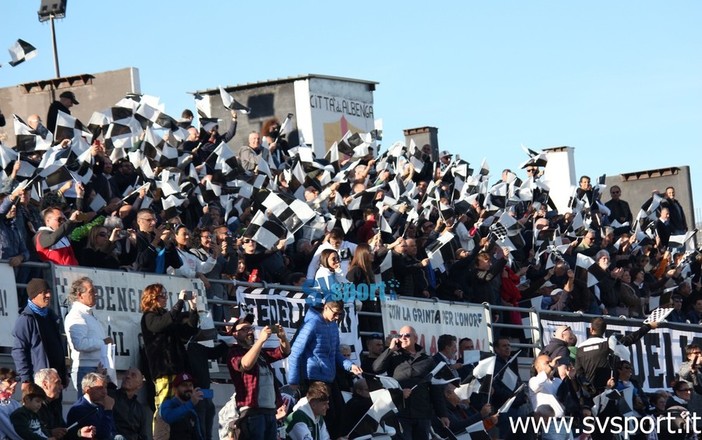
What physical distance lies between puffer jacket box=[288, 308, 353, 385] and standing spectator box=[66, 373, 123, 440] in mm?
2703

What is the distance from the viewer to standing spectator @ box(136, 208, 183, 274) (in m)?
15.6

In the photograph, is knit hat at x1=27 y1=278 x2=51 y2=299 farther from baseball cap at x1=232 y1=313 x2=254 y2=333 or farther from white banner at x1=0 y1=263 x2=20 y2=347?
baseball cap at x1=232 y1=313 x2=254 y2=333

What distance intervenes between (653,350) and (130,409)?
36.4 feet

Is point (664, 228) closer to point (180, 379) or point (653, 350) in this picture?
point (653, 350)

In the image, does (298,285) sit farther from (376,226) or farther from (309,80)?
(309,80)

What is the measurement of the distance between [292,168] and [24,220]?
7.54m

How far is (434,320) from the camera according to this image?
1933 cm

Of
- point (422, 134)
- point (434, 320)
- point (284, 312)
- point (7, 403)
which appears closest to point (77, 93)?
point (422, 134)

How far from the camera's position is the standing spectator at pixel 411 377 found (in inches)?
650

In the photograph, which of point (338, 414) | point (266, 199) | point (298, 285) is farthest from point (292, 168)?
point (338, 414)

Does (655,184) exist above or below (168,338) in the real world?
above

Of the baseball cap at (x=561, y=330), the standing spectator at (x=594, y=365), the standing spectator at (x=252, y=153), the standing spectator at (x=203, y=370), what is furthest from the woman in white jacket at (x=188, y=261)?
the standing spectator at (x=252, y=153)

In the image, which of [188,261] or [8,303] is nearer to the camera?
[8,303]

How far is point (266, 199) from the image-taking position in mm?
18609
